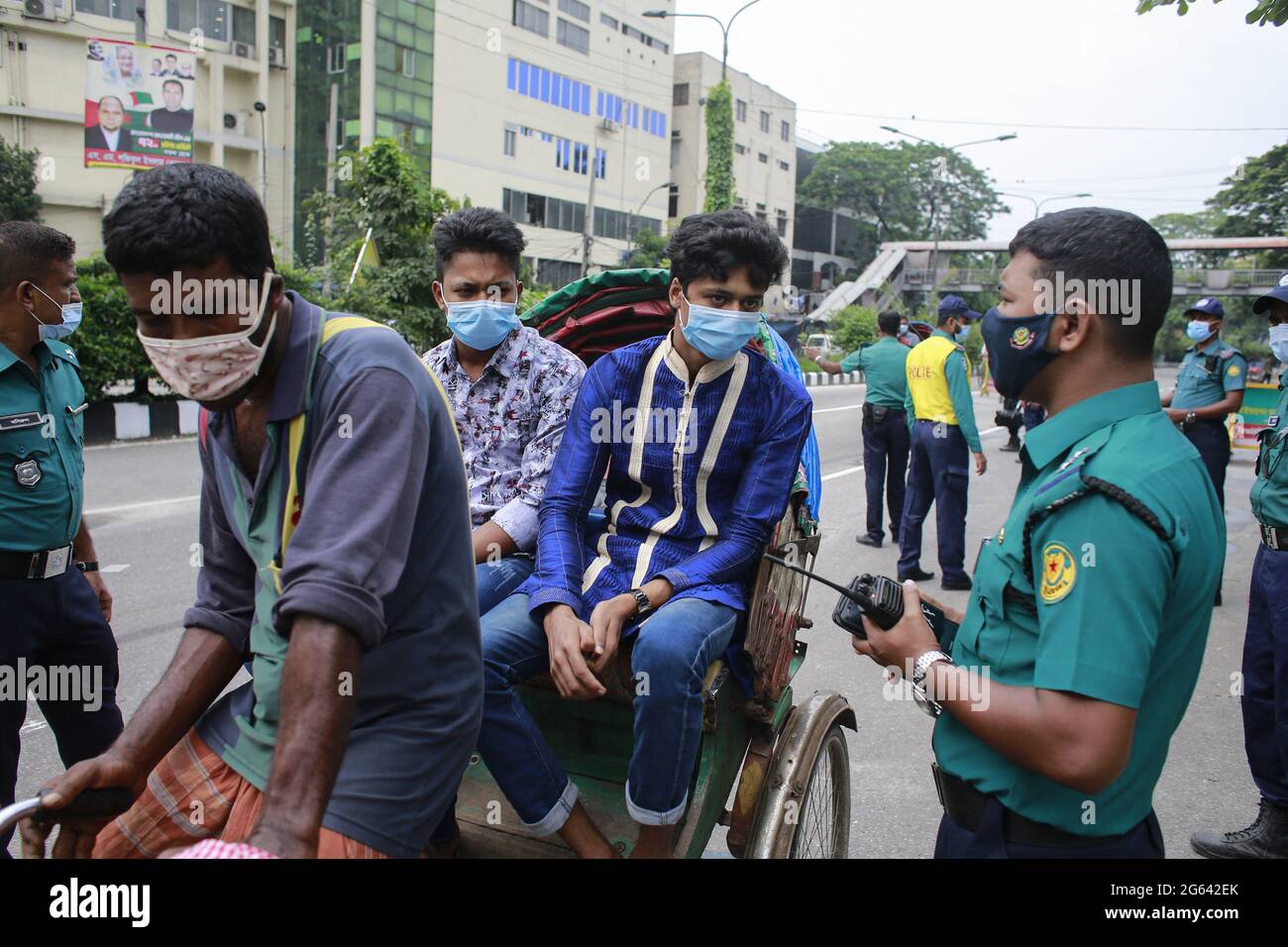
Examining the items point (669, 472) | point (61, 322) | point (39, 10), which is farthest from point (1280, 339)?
point (39, 10)

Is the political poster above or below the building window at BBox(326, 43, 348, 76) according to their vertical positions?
below

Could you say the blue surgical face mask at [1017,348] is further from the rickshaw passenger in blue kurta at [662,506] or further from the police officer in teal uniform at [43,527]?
the police officer in teal uniform at [43,527]

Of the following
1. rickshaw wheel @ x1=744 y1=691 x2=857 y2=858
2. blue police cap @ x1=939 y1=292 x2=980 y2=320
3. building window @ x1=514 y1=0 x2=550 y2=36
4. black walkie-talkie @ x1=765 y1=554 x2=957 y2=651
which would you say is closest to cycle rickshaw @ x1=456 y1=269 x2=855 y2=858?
rickshaw wheel @ x1=744 y1=691 x2=857 y2=858

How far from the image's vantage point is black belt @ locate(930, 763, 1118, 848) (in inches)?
64.3

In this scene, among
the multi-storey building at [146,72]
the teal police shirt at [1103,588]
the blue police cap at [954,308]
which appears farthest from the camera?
the multi-storey building at [146,72]

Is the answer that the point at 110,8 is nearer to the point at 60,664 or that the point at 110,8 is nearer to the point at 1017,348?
the point at 60,664

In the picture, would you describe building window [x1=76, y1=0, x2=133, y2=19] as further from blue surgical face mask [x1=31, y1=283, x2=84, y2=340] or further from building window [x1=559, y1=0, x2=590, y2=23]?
blue surgical face mask [x1=31, y1=283, x2=84, y2=340]

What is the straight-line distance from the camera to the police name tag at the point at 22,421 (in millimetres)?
2803

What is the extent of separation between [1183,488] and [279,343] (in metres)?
1.50

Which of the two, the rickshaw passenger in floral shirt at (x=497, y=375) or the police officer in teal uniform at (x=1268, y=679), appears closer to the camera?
the rickshaw passenger in floral shirt at (x=497, y=375)

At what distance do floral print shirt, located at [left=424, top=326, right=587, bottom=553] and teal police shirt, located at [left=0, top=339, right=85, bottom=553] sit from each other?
3.87ft

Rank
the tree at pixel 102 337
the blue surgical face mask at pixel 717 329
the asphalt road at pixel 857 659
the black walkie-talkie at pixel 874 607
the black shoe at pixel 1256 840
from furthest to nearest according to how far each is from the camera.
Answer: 1. the tree at pixel 102 337
2. the asphalt road at pixel 857 659
3. the black shoe at pixel 1256 840
4. the blue surgical face mask at pixel 717 329
5. the black walkie-talkie at pixel 874 607

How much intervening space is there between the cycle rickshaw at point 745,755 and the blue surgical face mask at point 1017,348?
1012 mm

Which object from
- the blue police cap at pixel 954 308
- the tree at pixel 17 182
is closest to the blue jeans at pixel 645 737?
the blue police cap at pixel 954 308
